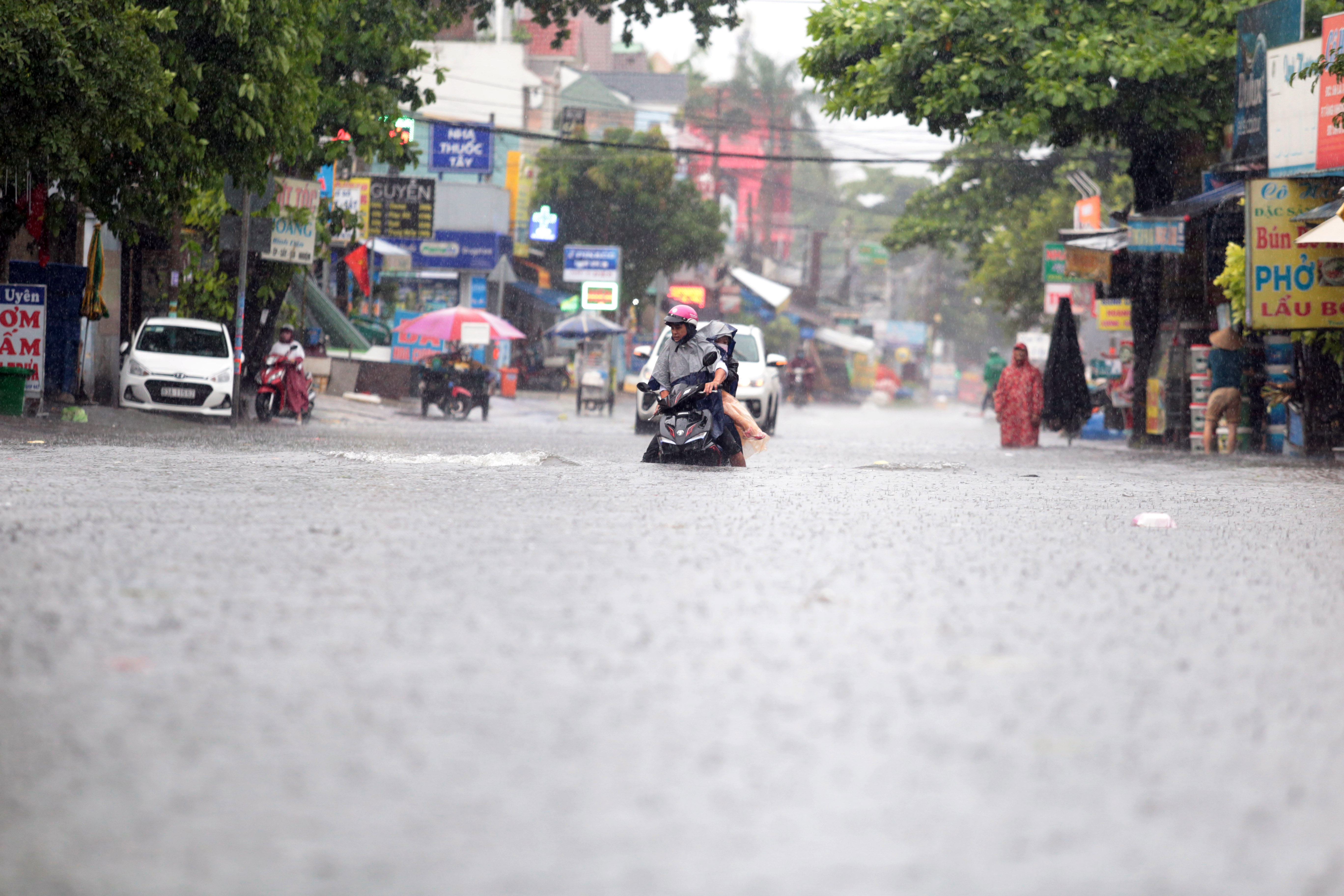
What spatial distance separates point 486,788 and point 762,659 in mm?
1614

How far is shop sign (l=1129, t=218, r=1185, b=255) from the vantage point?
22.5m

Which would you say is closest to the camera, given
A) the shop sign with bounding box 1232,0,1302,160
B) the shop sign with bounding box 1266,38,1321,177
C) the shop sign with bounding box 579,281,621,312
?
the shop sign with bounding box 1266,38,1321,177

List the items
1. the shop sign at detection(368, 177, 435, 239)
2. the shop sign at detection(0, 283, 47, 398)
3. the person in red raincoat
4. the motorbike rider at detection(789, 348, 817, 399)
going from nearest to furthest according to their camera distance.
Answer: the shop sign at detection(0, 283, 47, 398), the person in red raincoat, the shop sign at detection(368, 177, 435, 239), the motorbike rider at detection(789, 348, 817, 399)

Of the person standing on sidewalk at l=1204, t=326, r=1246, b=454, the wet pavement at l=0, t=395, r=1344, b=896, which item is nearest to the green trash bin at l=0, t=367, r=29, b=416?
the wet pavement at l=0, t=395, r=1344, b=896

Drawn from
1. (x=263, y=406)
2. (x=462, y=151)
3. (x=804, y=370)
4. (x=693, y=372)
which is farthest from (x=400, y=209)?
(x=693, y=372)

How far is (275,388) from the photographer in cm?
2447

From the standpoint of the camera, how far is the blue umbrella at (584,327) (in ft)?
123

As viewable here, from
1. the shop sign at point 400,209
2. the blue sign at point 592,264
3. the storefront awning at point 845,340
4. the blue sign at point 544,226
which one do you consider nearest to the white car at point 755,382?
the shop sign at point 400,209

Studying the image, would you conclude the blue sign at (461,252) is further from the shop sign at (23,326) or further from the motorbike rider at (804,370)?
the shop sign at (23,326)

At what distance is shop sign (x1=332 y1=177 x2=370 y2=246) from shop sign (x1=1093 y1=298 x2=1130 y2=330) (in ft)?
51.2

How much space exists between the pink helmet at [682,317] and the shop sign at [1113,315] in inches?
713

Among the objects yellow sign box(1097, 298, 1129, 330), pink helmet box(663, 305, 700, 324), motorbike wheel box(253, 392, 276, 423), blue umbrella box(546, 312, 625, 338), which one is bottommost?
motorbike wheel box(253, 392, 276, 423)

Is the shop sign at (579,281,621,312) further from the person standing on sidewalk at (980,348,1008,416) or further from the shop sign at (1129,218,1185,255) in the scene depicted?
the shop sign at (1129,218,1185,255)

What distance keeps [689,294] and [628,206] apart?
138 inches
